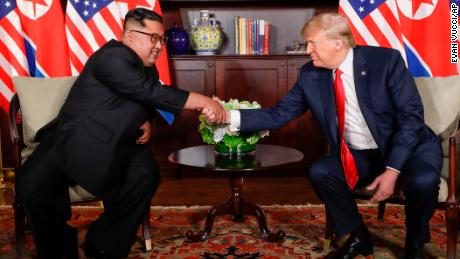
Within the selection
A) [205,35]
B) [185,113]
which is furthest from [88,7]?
[185,113]

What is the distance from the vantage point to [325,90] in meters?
2.77

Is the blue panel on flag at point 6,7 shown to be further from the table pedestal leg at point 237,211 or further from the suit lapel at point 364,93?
the suit lapel at point 364,93

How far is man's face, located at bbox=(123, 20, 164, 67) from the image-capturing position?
8.68 ft

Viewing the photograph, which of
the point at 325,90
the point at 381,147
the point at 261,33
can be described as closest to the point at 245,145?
the point at 325,90

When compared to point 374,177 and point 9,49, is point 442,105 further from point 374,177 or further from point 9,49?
point 9,49

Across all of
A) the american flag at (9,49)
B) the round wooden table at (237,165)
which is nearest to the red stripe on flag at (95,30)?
the american flag at (9,49)

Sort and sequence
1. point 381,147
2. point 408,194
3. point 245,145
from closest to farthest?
1. point 408,194
2. point 381,147
3. point 245,145

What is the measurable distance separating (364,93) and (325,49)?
0.96 feet

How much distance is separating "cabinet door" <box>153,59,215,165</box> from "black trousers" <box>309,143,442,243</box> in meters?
2.12

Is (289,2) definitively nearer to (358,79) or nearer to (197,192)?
(197,192)

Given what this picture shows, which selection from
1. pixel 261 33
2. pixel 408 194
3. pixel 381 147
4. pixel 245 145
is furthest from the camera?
pixel 261 33

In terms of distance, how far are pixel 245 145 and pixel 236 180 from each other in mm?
276

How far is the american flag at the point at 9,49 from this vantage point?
442 centimetres

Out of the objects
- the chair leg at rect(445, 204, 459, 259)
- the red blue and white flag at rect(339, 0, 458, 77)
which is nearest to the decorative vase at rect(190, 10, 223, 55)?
the red blue and white flag at rect(339, 0, 458, 77)
